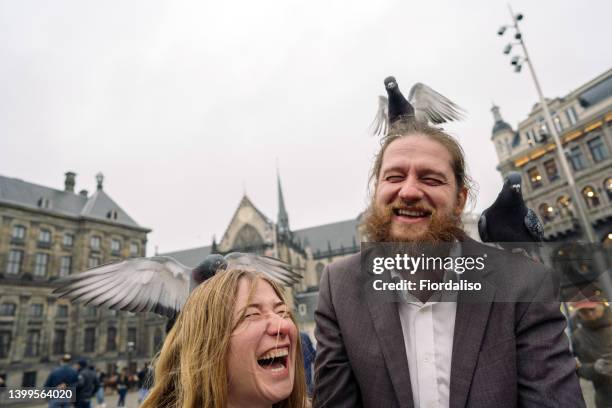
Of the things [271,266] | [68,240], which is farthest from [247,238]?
[271,266]

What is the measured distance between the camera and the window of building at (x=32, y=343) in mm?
34844

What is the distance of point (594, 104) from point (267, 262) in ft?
107

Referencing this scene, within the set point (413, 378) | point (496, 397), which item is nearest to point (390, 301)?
point (413, 378)

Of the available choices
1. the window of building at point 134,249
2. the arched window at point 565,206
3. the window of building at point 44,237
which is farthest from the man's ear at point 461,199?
the window of building at point 134,249

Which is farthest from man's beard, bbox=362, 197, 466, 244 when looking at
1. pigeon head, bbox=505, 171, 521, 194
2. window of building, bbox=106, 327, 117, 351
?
window of building, bbox=106, 327, 117, 351

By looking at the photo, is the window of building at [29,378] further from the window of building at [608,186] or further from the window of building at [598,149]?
the window of building at [598,149]

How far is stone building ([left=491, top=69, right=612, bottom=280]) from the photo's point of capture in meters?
25.1

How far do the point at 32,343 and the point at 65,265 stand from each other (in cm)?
875

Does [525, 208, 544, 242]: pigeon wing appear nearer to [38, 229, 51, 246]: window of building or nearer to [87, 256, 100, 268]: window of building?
[87, 256, 100, 268]: window of building

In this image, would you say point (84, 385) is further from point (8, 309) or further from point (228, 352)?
point (8, 309)

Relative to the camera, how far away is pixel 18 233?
37.6 m

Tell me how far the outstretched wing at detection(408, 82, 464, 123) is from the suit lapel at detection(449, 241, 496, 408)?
1.85 m

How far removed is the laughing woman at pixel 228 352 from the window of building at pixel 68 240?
47.5 meters

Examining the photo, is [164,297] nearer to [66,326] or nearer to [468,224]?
[468,224]
